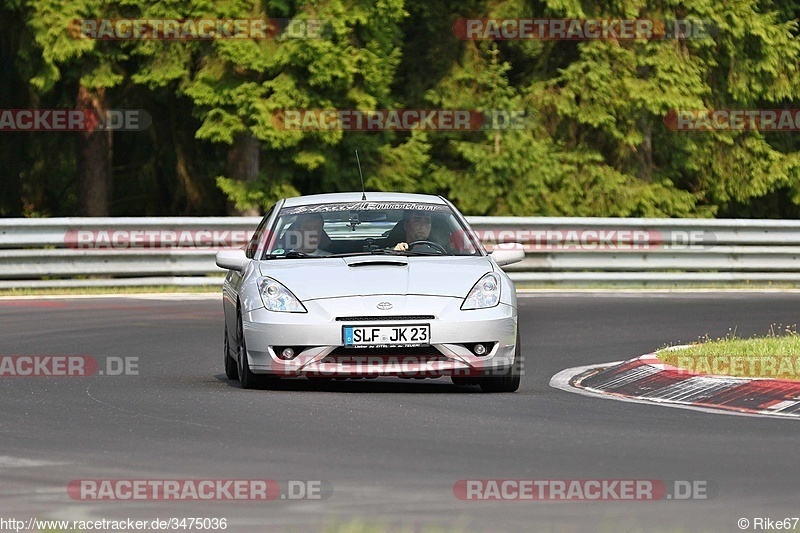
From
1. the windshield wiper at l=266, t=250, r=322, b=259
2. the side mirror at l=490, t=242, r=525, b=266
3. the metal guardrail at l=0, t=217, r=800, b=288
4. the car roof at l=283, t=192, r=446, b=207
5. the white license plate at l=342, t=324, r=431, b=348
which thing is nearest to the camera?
the white license plate at l=342, t=324, r=431, b=348

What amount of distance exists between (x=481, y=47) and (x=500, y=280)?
72.6ft

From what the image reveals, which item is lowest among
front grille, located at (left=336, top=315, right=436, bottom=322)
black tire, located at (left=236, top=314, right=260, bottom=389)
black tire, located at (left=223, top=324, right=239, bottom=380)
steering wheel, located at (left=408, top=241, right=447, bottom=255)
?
black tire, located at (left=223, top=324, right=239, bottom=380)

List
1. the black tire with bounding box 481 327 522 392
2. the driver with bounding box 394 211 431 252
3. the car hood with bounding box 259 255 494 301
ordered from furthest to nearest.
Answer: the driver with bounding box 394 211 431 252
the black tire with bounding box 481 327 522 392
the car hood with bounding box 259 255 494 301

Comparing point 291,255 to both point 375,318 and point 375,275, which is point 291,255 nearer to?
point 375,275

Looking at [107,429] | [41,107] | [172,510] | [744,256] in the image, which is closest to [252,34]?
[41,107]

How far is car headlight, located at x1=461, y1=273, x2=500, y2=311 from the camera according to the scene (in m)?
11.8

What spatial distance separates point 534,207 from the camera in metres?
31.6

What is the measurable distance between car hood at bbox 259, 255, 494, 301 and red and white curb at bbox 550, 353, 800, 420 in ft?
4.26

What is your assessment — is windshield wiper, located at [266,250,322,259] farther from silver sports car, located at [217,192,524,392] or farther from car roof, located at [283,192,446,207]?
car roof, located at [283,192,446,207]

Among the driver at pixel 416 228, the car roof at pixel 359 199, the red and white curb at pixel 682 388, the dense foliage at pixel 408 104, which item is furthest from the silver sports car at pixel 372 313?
the dense foliage at pixel 408 104

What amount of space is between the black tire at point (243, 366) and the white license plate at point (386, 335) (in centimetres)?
85

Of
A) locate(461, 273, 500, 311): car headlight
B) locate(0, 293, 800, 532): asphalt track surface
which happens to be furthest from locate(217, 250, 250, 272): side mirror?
locate(461, 273, 500, 311): car headlight

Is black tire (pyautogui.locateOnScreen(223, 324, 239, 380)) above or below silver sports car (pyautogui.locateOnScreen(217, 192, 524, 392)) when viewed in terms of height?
below

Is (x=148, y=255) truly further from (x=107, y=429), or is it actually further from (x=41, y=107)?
(x=107, y=429)
